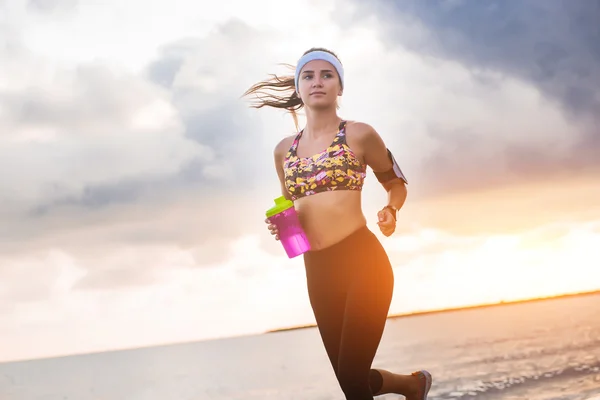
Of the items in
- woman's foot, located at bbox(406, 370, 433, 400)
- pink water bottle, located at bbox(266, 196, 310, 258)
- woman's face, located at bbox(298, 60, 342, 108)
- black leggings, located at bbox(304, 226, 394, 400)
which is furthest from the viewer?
woman's foot, located at bbox(406, 370, 433, 400)

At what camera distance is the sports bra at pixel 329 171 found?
432cm

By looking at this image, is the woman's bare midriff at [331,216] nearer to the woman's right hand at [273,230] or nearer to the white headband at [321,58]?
the woman's right hand at [273,230]

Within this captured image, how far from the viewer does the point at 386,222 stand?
419 cm

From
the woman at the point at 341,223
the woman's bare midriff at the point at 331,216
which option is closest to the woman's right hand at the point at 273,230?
the woman at the point at 341,223

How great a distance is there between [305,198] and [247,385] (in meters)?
27.7

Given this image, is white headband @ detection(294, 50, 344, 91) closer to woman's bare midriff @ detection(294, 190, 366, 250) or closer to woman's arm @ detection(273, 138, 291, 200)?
woman's arm @ detection(273, 138, 291, 200)

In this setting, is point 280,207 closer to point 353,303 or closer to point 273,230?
point 273,230

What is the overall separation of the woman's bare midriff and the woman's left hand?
0.59 ft

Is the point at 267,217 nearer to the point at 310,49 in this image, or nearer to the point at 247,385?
the point at 310,49

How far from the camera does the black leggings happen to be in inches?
164

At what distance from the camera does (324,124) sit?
4.58 m

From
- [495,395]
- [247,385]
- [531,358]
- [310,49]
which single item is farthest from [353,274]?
[247,385]

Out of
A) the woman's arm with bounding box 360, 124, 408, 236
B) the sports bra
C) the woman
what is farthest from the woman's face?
the woman's arm with bounding box 360, 124, 408, 236

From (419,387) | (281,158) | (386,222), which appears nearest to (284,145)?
(281,158)
